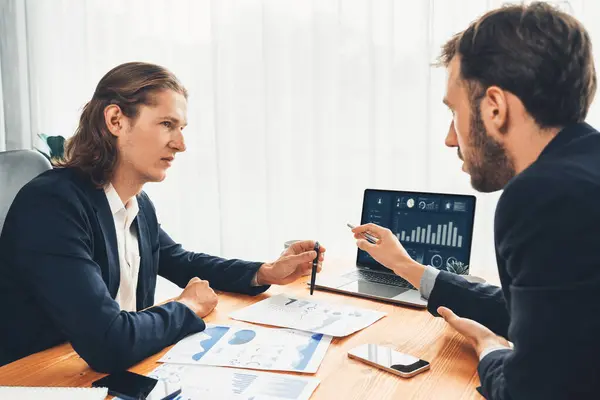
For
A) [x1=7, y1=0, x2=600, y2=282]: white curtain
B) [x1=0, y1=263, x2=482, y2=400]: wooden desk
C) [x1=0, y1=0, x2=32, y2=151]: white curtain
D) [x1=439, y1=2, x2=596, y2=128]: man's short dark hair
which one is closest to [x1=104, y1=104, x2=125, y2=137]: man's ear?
[x1=0, y1=263, x2=482, y2=400]: wooden desk

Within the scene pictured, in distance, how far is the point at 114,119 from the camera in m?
1.36

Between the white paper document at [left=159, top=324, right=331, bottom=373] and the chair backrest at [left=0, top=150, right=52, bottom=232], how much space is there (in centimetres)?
71

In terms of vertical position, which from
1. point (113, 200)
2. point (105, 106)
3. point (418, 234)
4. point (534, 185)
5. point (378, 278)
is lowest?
point (378, 278)

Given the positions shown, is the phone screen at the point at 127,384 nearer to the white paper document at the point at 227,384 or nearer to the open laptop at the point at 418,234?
the white paper document at the point at 227,384

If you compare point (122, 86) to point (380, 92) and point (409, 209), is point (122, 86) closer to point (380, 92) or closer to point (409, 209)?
point (409, 209)

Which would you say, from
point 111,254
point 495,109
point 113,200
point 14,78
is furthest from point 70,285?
point 14,78

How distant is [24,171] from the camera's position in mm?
1535

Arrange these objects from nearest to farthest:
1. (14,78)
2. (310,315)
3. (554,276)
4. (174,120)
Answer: (554,276), (310,315), (174,120), (14,78)

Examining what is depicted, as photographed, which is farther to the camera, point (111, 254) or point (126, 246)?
point (126, 246)

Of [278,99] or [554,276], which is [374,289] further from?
[278,99]

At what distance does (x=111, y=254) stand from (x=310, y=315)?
0.48 m

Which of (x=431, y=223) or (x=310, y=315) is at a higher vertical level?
(x=431, y=223)

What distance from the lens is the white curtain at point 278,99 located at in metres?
2.07

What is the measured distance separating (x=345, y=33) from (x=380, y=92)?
0.27 metres
